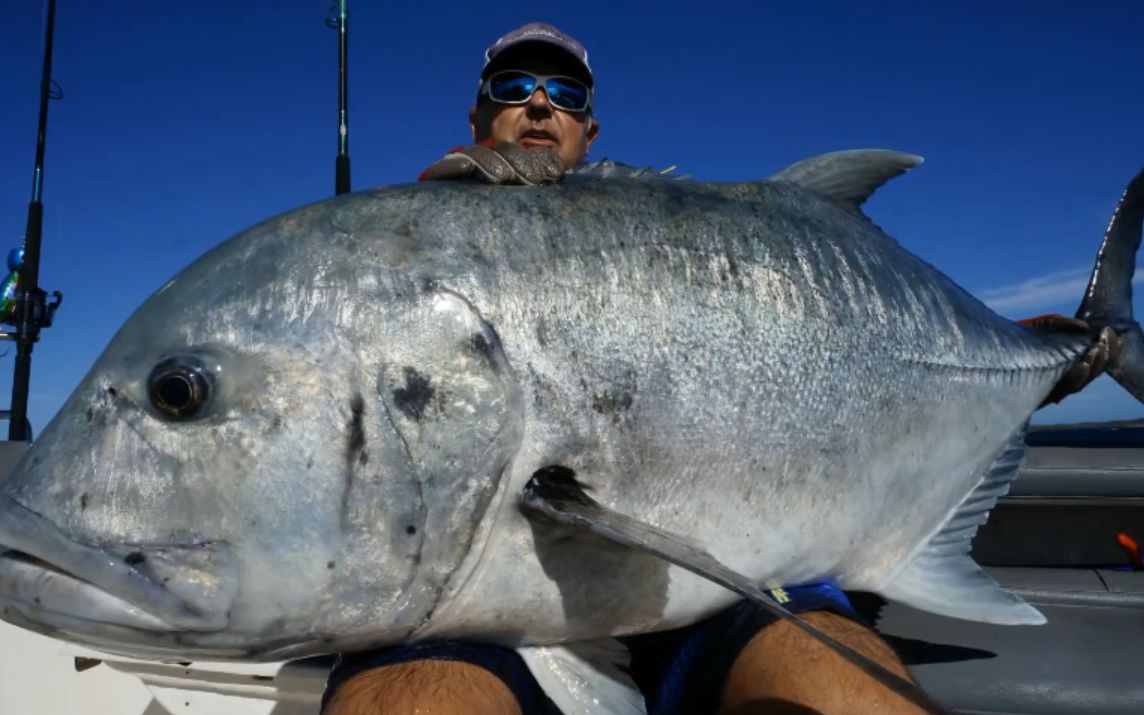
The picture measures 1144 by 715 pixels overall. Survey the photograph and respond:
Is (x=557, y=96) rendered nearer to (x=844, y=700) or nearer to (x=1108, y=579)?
(x=844, y=700)

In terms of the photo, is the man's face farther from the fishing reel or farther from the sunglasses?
the fishing reel

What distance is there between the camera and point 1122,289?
284cm

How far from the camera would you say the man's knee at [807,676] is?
1741 mm

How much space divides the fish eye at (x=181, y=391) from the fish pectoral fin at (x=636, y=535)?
2.01ft

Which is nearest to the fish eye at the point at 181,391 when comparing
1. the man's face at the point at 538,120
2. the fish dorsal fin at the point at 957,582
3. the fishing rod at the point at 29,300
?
the fish dorsal fin at the point at 957,582

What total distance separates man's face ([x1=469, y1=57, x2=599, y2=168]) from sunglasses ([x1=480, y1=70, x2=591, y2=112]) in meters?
0.02

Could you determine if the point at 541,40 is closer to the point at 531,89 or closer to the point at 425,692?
the point at 531,89

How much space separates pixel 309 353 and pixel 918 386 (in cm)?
152

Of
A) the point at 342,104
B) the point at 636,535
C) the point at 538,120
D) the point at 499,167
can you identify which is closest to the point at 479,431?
the point at 636,535

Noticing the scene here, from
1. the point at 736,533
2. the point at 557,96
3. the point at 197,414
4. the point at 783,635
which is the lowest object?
the point at 783,635

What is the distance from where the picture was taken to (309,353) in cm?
142

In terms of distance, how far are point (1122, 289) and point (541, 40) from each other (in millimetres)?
2485

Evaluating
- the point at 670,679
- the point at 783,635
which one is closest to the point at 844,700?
the point at 783,635

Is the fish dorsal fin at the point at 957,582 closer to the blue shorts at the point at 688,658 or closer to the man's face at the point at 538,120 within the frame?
the blue shorts at the point at 688,658
